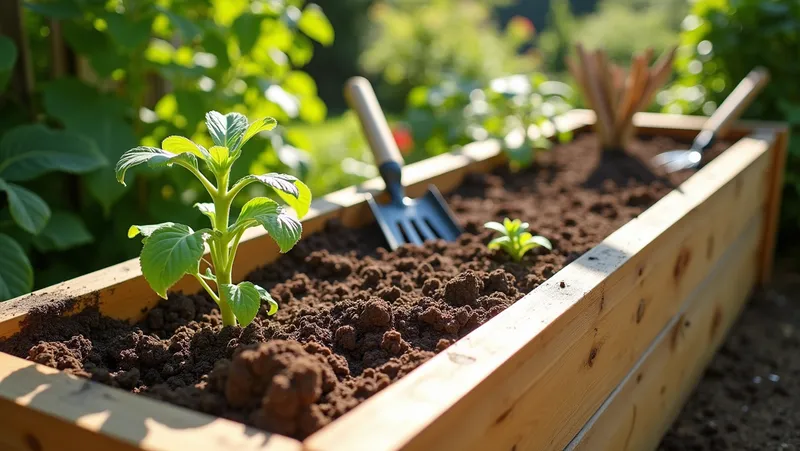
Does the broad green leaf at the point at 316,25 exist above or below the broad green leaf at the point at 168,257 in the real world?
above

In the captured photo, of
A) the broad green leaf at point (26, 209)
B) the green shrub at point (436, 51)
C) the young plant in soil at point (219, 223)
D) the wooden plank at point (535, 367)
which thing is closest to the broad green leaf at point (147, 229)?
the young plant in soil at point (219, 223)

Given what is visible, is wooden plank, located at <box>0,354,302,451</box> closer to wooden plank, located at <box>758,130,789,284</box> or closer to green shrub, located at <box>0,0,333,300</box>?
green shrub, located at <box>0,0,333,300</box>

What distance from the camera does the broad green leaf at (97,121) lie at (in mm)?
2363

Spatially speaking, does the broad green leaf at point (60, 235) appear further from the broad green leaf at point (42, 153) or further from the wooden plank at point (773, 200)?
the wooden plank at point (773, 200)

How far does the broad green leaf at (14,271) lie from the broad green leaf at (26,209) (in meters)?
0.07

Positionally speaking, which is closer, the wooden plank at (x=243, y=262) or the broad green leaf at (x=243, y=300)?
the broad green leaf at (x=243, y=300)

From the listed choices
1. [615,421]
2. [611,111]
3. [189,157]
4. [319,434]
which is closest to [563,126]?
[611,111]

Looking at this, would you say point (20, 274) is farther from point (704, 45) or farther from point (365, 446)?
point (704, 45)

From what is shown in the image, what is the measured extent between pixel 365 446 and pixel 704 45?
3.71 m

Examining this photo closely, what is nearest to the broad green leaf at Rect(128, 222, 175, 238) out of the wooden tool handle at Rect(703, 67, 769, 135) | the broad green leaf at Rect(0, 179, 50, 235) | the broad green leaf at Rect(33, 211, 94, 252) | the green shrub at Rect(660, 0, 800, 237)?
the broad green leaf at Rect(0, 179, 50, 235)

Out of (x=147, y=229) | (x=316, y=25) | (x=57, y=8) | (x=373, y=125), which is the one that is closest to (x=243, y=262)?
(x=147, y=229)

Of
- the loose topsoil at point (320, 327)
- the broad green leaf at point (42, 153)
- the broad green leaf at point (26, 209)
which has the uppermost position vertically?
the broad green leaf at point (42, 153)

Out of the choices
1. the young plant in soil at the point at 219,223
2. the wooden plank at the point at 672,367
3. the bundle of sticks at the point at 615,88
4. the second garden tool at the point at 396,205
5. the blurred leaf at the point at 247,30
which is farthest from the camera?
the bundle of sticks at the point at 615,88

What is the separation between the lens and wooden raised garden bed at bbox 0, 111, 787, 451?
1026 millimetres
